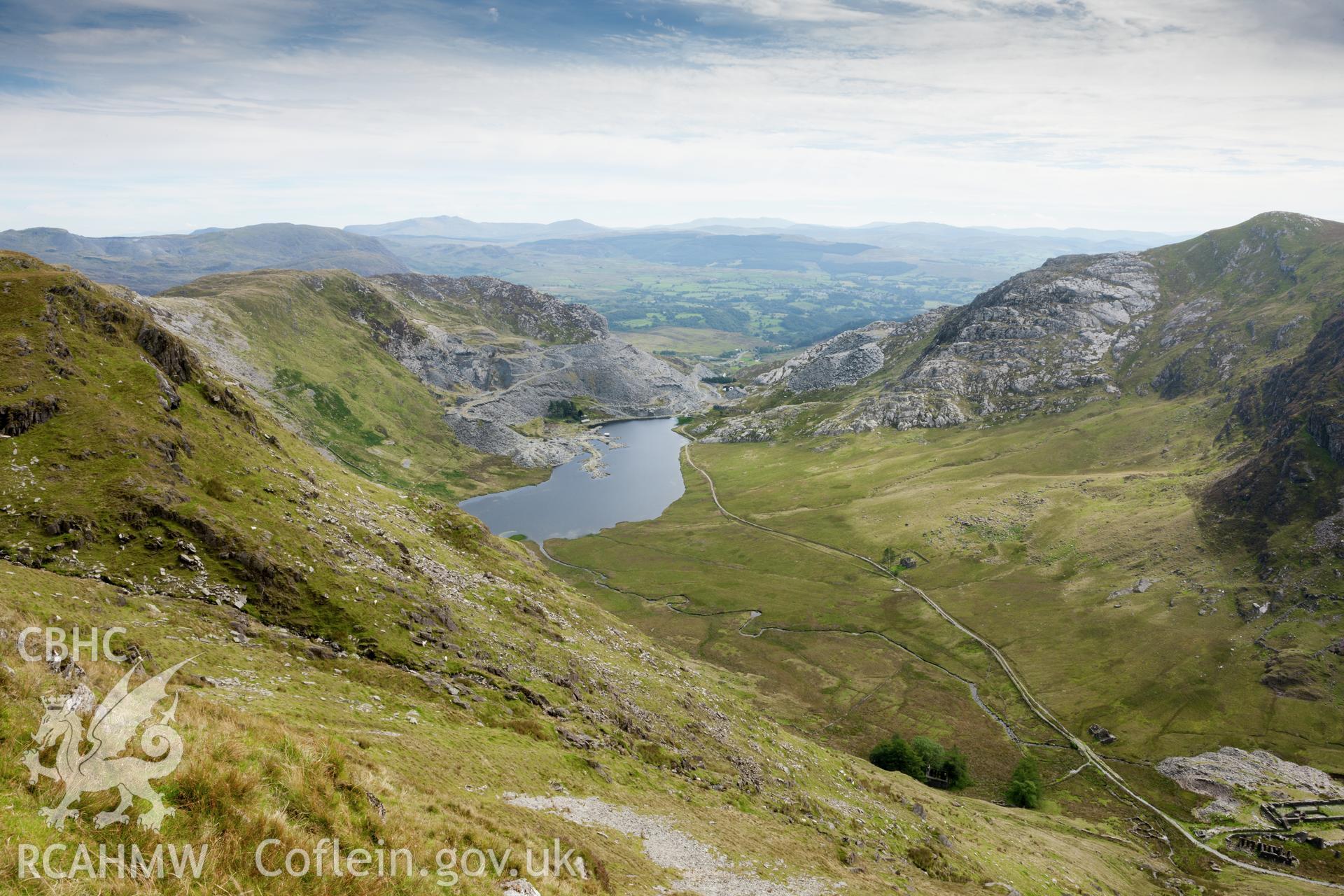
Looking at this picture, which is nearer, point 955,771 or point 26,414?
point 26,414

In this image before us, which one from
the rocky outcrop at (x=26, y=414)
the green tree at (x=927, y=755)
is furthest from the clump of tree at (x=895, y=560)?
the rocky outcrop at (x=26, y=414)

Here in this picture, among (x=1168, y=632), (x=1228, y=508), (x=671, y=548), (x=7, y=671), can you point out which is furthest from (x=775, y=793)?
(x=1228, y=508)

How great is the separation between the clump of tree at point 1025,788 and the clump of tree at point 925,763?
5.59 m

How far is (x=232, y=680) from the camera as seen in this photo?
125 feet

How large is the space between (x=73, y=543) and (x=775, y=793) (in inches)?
2191

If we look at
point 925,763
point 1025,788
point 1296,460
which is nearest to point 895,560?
point 925,763

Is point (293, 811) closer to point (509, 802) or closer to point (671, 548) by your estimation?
point (509, 802)

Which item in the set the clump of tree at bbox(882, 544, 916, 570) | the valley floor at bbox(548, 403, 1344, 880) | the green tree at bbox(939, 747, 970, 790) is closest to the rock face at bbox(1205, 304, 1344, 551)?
the valley floor at bbox(548, 403, 1344, 880)

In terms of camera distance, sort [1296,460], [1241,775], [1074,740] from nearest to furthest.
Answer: [1241,775]
[1074,740]
[1296,460]

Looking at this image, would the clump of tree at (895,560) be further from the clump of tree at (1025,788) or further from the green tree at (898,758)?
the green tree at (898,758)

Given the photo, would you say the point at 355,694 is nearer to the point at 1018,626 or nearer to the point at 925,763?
the point at 925,763

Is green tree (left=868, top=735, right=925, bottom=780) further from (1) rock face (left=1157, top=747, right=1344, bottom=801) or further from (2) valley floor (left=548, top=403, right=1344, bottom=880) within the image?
(1) rock face (left=1157, top=747, right=1344, bottom=801)

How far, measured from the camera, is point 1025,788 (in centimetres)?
8969

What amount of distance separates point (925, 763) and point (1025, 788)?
12584 millimetres
